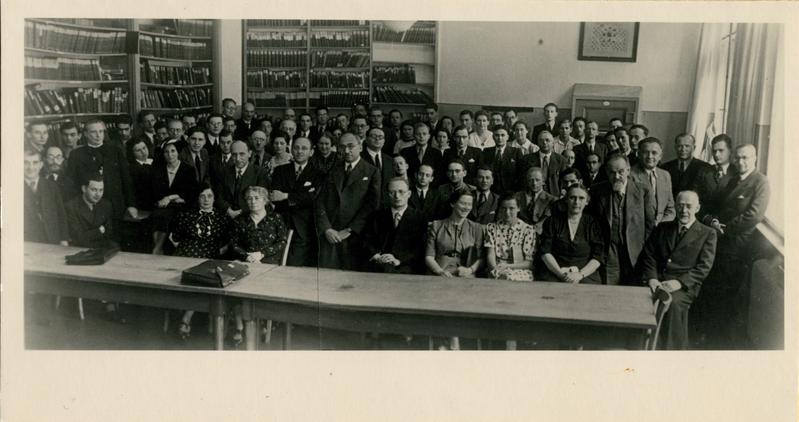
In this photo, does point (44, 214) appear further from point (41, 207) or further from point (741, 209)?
point (741, 209)

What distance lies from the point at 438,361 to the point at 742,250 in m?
1.42

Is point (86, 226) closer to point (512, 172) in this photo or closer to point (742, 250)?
point (512, 172)

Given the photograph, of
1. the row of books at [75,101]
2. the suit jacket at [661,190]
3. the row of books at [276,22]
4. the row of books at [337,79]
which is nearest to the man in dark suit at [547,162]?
the suit jacket at [661,190]

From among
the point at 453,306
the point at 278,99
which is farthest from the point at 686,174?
the point at 278,99

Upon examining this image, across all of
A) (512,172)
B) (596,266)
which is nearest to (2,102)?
(512,172)

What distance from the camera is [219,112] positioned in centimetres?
322

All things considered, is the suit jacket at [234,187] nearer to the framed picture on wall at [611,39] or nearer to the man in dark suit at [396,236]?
the man in dark suit at [396,236]

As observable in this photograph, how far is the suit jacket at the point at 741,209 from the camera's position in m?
2.85

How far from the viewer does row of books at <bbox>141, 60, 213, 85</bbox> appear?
3.40 meters

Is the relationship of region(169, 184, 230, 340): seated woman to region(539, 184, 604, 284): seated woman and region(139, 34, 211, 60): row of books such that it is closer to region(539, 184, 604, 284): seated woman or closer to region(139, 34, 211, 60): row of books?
region(139, 34, 211, 60): row of books

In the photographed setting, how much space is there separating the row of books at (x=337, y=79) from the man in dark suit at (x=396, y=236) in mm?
516

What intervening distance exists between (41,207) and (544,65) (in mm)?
2296

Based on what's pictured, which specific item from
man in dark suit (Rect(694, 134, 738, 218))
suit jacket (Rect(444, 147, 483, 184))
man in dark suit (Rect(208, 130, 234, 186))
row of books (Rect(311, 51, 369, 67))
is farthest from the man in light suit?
man in dark suit (Rect(208, 130, 234, 186))

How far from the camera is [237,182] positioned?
320 centimetres
